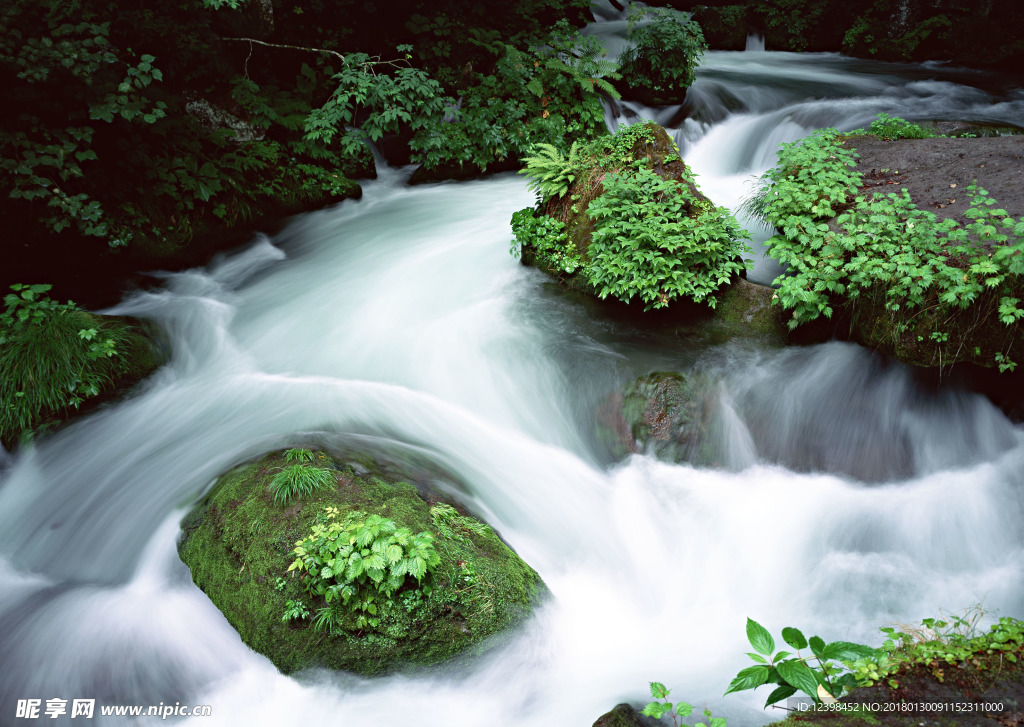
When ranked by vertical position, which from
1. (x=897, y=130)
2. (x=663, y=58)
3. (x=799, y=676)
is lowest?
(x=799, y=676)

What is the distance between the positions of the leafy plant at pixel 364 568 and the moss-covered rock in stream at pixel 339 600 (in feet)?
0.09

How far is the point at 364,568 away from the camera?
10.3ft

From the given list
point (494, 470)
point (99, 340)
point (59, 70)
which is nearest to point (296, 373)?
point (99, 340)

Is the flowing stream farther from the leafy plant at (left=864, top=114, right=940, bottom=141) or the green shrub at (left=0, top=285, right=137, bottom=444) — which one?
the leafy plant at (left=864, top=114, right=940, bottom=141)

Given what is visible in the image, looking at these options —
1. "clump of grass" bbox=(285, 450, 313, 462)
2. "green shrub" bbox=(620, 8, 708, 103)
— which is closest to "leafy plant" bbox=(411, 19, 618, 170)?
"green shrub" bbox=(620, 8, 708, 103)

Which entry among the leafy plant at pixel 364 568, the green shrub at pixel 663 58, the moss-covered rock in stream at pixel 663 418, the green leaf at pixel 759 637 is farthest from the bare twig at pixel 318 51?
the green leaf at pixel 759 637

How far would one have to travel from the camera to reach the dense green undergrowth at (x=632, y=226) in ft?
18.0

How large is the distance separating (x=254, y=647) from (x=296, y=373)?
2.94 metres

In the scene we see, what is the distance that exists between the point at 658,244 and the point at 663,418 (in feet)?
5.22

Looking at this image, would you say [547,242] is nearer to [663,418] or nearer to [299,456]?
[663,418]

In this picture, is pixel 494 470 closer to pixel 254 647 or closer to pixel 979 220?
pixel 254 647

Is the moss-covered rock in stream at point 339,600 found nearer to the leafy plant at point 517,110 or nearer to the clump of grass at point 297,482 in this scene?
the clump of grass at point 297,482

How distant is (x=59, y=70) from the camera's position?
18.9 feet

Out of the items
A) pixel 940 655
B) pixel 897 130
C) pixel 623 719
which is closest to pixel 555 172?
pixel 897 130
